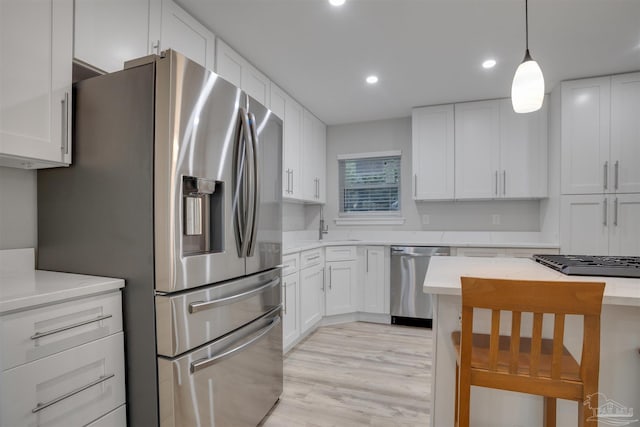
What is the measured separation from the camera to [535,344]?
1003mm

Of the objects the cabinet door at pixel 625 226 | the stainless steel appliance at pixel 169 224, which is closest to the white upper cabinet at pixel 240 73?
the stainless steel appliance at pixel 169 224

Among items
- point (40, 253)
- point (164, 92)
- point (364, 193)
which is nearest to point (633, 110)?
point (364, 193)

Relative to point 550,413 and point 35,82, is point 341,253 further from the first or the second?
point 35,82

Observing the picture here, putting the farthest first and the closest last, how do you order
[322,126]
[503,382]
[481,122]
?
[322,126] → [481,122] → [503,382]

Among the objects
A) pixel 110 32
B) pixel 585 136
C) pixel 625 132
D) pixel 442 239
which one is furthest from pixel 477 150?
pixel 110 32

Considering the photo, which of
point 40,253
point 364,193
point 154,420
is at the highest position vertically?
point 364,193

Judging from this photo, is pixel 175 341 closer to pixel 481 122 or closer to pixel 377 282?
pixel 377 282

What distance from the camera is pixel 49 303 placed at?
3.67ft

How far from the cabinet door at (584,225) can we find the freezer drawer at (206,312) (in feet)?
9.69

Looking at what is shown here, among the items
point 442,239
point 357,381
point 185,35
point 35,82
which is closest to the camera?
point 35,82

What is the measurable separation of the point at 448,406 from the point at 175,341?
117 cm

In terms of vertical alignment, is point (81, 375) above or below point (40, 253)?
below

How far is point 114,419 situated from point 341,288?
Result: 8.57ft

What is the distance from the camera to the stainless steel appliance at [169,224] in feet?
4.25
